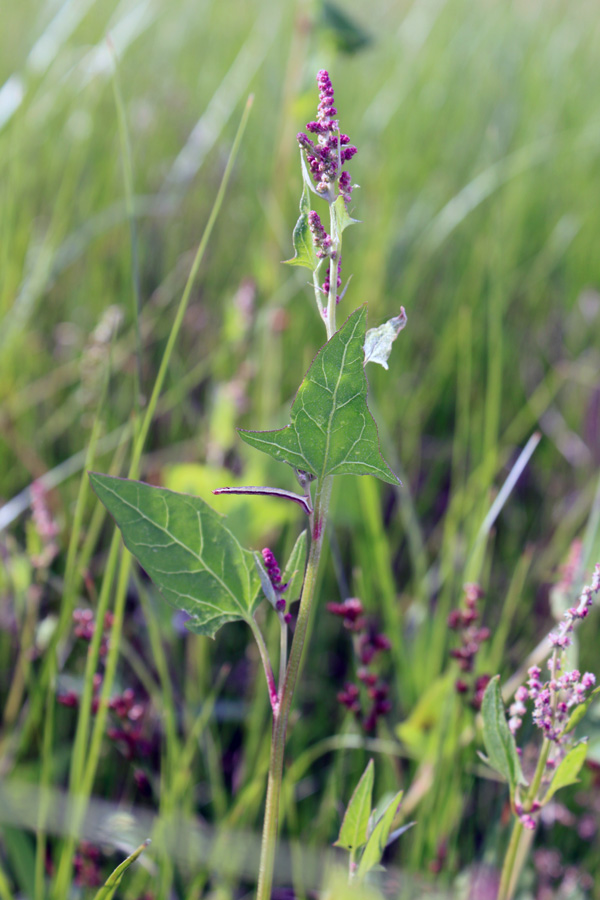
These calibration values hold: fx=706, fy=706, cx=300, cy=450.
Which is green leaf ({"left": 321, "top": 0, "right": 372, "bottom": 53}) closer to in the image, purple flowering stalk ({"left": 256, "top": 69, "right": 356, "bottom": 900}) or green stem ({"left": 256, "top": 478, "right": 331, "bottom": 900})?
purple flowering stalk ({"left": 256, "top": 69, "right": 356, "bottom": 900})

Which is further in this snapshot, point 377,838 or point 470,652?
point 470,652

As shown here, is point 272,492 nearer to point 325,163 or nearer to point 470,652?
point 325,163

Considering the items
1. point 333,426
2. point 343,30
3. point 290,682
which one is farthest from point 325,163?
point 343,30

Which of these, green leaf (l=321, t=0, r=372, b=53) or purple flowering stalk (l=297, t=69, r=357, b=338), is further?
green leaf (l=321, t=0, r=372, b=53)

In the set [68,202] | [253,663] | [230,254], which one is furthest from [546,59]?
[253,663]

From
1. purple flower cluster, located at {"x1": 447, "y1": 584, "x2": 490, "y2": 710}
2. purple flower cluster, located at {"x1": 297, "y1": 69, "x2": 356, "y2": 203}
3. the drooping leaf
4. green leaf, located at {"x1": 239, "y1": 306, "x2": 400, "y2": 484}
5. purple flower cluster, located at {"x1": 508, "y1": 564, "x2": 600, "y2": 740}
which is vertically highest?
purple flower cluster, located at {"x1": 297, "y1": 69, "x2": 356, "y2": 203}

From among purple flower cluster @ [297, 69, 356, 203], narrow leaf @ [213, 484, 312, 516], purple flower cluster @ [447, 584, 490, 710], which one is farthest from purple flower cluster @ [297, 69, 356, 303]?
purple flower cluster @ [447, 584, 490, 710]

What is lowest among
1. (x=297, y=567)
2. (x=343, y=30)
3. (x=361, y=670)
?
(x=361, y=670)

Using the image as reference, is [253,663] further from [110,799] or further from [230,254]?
[230,254]
